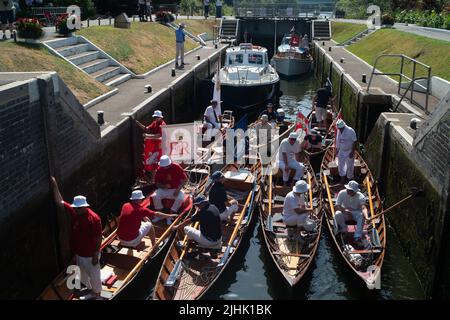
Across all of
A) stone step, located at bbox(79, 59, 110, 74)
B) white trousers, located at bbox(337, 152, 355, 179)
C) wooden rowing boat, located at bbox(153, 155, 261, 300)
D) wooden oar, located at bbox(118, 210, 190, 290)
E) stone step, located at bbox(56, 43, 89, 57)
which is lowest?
wooden rowing boat, located at bbox(153, 155, 261, 300)

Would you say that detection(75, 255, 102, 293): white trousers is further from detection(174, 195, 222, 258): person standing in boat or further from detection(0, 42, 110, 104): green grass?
detection(0, 42, 110, 104): green grass

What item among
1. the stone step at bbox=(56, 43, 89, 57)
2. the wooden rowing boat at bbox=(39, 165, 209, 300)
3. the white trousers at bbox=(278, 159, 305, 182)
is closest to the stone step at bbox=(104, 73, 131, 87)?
the stone step at bbox=(56, 43, 89, 57)

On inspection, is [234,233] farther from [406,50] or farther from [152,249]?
[406,50]

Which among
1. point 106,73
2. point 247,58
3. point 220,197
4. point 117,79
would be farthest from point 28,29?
point 220,197

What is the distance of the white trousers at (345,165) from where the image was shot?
1368 centimetres

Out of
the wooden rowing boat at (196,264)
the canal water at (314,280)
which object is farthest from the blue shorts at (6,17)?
the canal water at (314,280)

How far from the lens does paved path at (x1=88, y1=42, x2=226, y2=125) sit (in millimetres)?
15243

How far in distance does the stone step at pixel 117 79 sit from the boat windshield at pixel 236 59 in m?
6.07

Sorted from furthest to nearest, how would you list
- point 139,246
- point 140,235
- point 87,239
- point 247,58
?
point 247,58 → point 139,246 → point 140,235 → point 87,239

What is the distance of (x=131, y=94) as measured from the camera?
1844 centimetres

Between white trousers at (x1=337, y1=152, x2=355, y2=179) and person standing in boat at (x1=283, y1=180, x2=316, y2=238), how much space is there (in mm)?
3034

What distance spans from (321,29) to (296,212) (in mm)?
39758

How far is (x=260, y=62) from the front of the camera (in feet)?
84.1
